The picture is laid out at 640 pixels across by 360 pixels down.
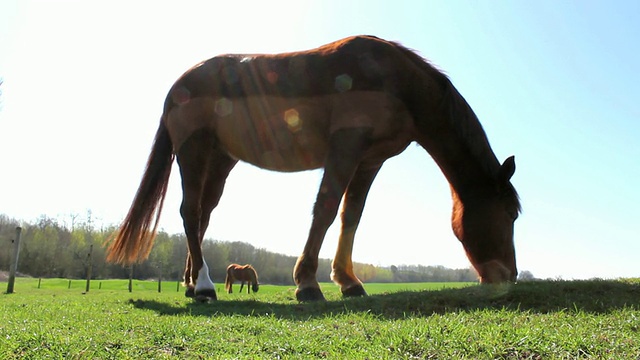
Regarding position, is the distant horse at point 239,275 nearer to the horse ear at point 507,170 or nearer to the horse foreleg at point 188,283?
the horse foreleg at point 188,283

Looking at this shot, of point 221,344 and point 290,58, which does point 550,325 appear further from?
point 290,58

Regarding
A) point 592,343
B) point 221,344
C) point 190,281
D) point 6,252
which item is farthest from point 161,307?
point 6,252

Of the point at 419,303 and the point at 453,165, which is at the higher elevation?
the point at 453,165

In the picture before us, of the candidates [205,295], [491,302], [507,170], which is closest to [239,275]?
[205,295]

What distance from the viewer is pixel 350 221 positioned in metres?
6.34

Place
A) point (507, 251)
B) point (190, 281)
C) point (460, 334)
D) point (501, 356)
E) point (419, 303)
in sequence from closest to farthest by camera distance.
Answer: point (501, 356) < point (460, 334) < point (419, 303) < point (507, 251) < point (190, 281)

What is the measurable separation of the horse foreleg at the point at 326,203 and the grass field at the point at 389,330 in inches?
28.3

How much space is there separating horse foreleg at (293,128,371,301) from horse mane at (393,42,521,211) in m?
1.32

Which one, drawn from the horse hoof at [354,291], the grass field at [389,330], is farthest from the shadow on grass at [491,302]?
the horse hoof at [354,291]

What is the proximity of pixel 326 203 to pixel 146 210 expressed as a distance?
10.1ft

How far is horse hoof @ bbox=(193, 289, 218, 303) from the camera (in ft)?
18.7

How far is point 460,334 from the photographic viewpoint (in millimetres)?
2664

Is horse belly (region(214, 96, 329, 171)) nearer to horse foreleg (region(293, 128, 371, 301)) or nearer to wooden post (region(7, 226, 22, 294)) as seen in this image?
horse foreleg (region(293, 128, 371, 301))

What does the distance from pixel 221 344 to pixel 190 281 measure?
14.4 ft
